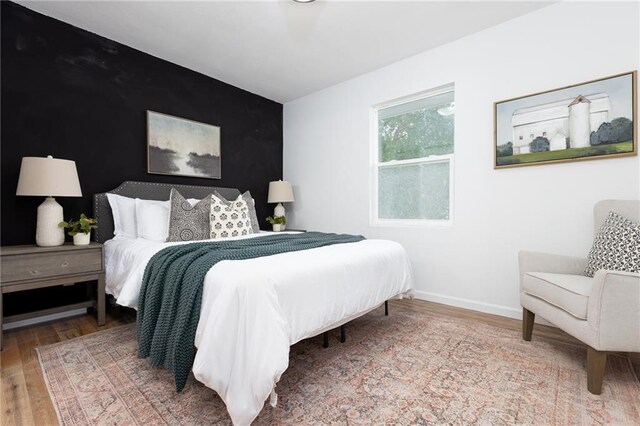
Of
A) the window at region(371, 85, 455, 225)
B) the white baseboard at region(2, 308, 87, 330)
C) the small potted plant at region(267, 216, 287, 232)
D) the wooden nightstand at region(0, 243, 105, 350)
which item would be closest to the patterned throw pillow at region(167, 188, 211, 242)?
the wooden nightstand at region(0, 243, 105, 350)

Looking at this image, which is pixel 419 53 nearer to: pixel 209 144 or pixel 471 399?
pixel 209 144

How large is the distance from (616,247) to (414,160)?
193 cm

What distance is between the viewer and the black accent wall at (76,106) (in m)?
2.54

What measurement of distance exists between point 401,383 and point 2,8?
4081 millimetres

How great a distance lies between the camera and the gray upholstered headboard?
2.88 m

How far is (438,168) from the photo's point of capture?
129 inches

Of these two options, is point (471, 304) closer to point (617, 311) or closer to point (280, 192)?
point (617, 311)

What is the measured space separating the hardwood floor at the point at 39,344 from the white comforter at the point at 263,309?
622 mm

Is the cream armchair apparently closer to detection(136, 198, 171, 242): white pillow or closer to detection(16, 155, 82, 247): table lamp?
detection(136, 198, 171, 242): white pillow

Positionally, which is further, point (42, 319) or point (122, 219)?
point (122, 219)

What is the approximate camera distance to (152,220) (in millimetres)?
2863

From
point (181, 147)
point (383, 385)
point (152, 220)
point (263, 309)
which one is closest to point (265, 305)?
point (263, 309)

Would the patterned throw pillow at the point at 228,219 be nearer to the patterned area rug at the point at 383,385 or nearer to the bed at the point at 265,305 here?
the bed at the point at 265,305

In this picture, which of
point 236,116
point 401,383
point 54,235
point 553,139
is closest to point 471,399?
point 401,383
